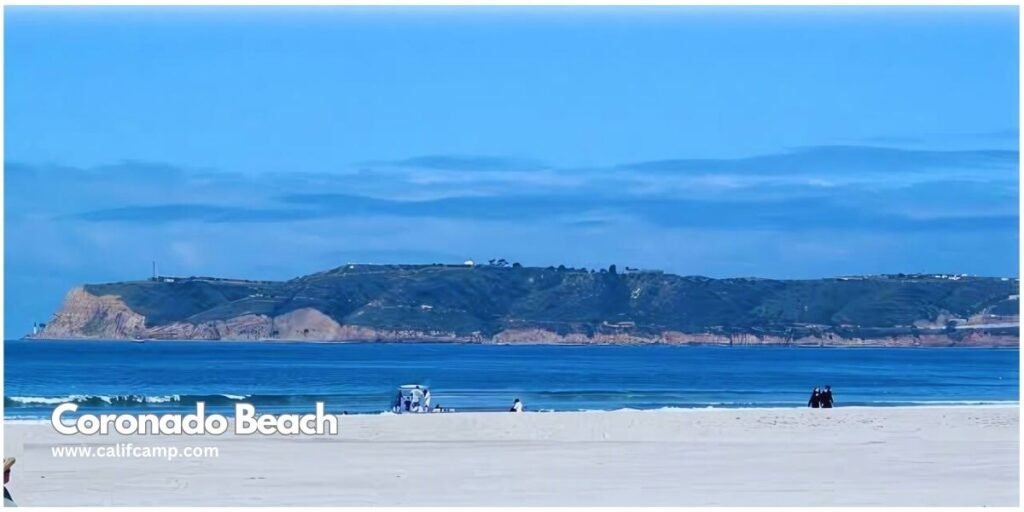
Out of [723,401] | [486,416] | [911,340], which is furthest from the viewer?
[911,340]

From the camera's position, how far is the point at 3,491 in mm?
12422

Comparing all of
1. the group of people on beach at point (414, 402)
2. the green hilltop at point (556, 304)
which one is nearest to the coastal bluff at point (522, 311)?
the green hilltop at point (556, 304)

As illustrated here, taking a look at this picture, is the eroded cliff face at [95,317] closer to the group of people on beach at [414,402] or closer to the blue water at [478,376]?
the blue water at [478,376]

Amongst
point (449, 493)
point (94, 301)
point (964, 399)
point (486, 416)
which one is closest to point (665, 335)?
point (94, 301)

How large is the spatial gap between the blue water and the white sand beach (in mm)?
12161

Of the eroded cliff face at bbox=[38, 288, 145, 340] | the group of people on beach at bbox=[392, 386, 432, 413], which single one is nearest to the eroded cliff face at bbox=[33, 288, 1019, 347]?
the eroded cliff face at bbox=[38, 288, 145, 340]

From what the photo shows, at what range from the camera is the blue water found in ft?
123

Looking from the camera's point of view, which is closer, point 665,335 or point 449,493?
point 449,493

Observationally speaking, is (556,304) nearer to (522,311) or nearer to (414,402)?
(522,311)

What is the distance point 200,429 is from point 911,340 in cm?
7339

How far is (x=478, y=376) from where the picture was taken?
5888cm

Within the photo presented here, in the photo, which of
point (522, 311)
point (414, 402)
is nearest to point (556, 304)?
point (522, 311)

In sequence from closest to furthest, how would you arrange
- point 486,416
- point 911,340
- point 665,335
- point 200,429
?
point 200,429 < point 486,416 < point 911,340 < point 665,335

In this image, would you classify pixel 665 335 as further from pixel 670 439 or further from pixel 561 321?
pixel 670 439
